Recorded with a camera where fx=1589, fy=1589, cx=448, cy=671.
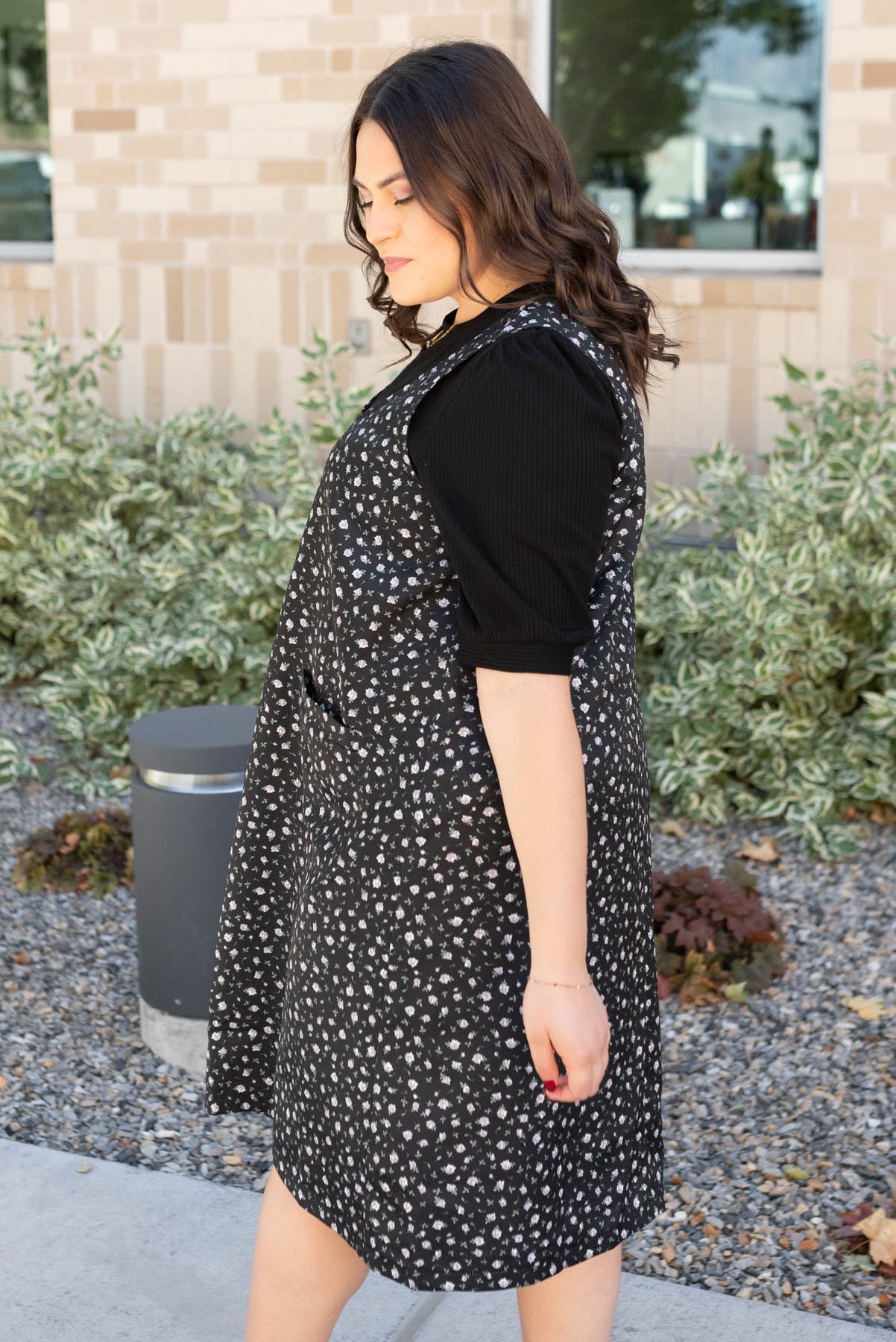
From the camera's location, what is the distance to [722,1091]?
311cm

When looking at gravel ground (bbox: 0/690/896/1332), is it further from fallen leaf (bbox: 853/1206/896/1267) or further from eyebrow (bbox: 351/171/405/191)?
eyebrow (bbox: 351/171/405/191)

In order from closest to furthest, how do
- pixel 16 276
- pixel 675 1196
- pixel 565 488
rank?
pixel 565 488 < pixel 675 1196 < pixel 16 276

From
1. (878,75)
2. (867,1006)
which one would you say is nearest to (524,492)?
(867,1006)

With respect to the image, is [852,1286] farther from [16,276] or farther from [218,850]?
[16,276]

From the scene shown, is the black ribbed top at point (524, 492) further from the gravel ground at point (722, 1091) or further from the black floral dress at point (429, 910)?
the gravel ground at point (722, 1091)

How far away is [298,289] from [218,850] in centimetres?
358

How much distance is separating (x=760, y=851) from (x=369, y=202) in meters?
2.95

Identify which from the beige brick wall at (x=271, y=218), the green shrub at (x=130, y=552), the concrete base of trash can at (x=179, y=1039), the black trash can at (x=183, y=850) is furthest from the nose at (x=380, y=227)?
the beige brick wall at (x=271, y=218)

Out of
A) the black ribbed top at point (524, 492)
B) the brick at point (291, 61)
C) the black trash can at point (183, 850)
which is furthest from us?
the brick at point (291, 61)

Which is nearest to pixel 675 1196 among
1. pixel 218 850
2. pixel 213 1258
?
pixel 213 1258

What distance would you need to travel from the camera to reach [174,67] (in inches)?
242

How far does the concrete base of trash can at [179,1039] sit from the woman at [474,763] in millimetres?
1480

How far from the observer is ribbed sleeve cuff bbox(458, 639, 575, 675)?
54.7 inches

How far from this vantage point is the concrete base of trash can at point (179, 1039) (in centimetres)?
316
